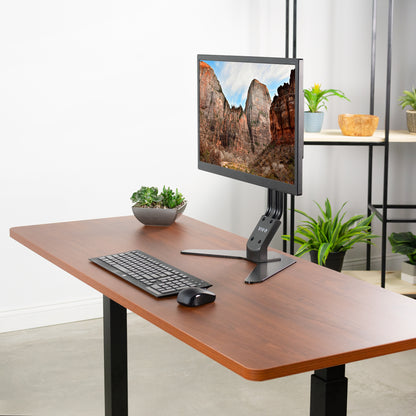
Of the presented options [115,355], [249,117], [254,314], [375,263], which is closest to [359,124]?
[375,263]

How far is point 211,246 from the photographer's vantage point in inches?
88.6

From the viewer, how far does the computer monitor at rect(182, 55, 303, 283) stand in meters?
1.88

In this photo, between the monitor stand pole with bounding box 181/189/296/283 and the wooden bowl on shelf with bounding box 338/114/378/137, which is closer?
the monitor stand pole with bounding box 181/189/296/283

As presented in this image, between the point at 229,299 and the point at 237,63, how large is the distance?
0.73 metres

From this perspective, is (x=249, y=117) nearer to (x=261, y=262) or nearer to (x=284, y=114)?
(x=284, y=114)

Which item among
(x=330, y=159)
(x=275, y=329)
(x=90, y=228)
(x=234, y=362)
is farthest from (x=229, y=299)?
(x=330, y=159)

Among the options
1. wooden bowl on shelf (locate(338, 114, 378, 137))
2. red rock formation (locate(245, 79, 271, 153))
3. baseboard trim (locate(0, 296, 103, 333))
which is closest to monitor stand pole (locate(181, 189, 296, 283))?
red rock formation (locate(245, 79, 271, 153))

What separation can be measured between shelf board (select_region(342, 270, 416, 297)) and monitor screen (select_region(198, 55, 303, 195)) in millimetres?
1798

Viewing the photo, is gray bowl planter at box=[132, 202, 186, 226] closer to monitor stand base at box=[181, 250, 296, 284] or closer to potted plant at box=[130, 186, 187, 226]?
potted plant at box=[130, 186, 187, 226]

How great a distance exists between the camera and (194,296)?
1.67 m

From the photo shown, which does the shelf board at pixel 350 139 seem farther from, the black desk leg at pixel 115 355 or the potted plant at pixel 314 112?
the black desk leg at pixel 115 355

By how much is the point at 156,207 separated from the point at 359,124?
1527 millimetres

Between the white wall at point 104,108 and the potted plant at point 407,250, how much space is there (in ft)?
2.62

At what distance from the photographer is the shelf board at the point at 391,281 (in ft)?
12.2
